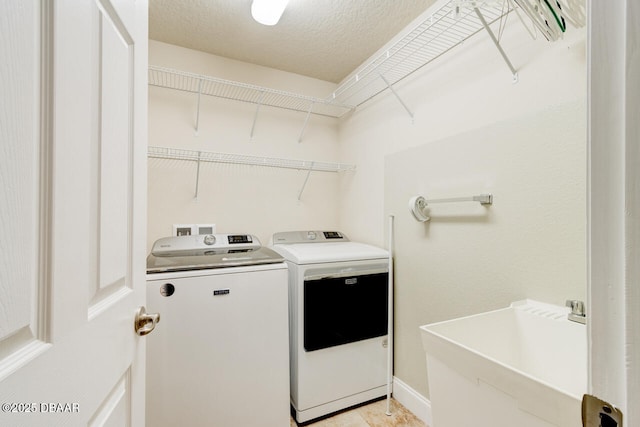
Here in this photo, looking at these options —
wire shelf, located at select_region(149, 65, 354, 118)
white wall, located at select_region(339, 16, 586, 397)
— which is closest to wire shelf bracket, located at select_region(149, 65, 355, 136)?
wire shelf, located at select_region(149, 65, 354, 118)

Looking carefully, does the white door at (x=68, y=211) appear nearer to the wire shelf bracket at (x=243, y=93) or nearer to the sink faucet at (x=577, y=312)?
the wire shelf bracket at (x=243, y=93)

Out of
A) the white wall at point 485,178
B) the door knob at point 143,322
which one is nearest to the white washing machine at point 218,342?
the door knob at point 143,322

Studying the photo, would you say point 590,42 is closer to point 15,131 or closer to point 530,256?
point 15,131

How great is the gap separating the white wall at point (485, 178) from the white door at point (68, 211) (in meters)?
1.50

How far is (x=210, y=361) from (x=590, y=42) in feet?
5.73

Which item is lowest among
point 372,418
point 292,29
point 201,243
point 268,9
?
point 372,418

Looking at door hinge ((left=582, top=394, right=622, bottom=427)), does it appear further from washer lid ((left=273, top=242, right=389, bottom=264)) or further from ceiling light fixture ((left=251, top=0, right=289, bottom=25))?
ceiling light fixture ((left=251, top=0, right=289, bottom=25))

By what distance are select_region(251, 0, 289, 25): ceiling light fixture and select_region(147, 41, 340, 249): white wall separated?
746 millimetres

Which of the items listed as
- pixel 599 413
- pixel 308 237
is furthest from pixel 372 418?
pixel 599 413

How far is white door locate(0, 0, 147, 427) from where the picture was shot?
36 cm

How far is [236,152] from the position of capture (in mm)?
2279

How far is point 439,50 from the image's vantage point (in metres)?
1.67

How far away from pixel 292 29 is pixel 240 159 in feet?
3.20

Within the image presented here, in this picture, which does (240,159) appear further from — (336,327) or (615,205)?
(615,205)
